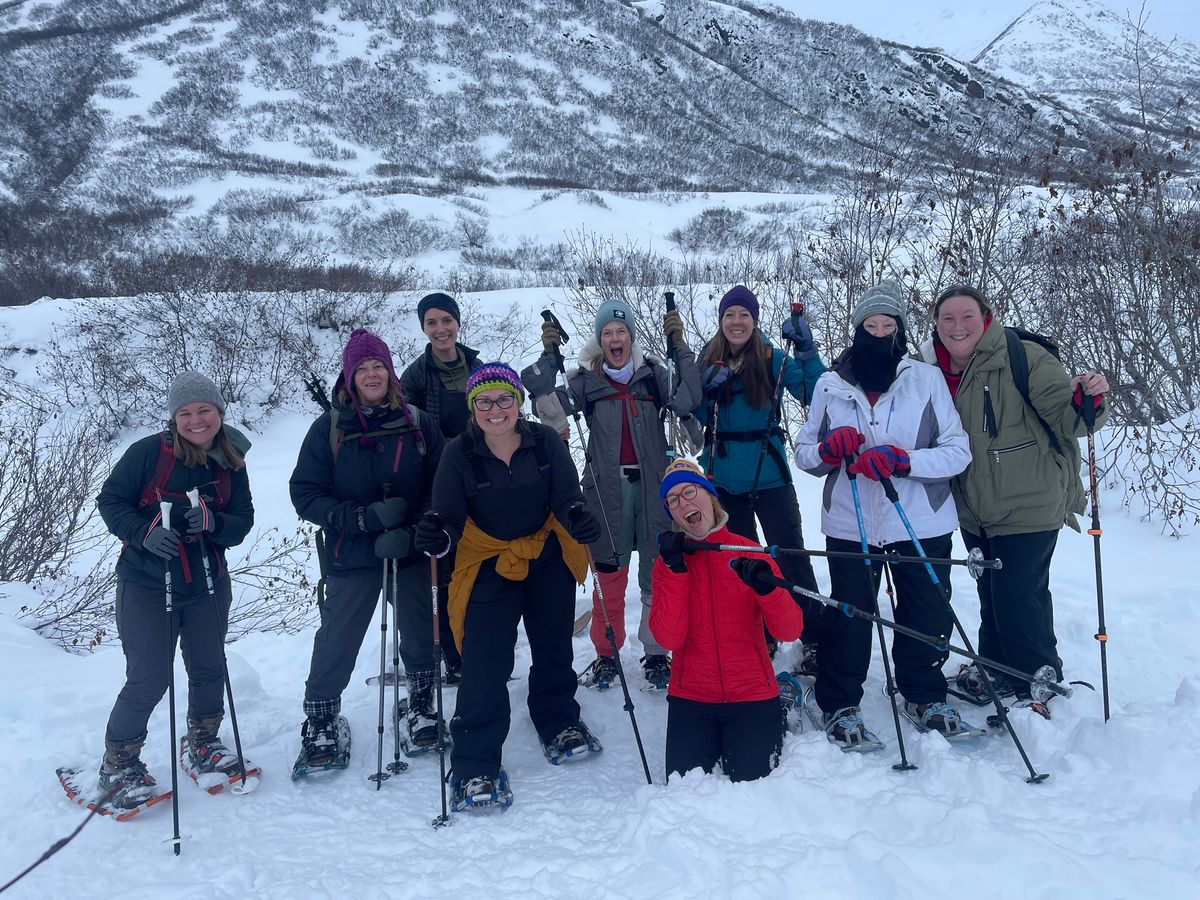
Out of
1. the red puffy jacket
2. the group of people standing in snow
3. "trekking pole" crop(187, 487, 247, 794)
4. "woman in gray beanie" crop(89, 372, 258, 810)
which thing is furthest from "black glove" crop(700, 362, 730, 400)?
"trekking pole" crop(187, 487, 247, 794)

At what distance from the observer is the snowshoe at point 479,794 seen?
3.15 meters

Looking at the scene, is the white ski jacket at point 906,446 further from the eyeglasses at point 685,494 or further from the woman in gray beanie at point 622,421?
the woman in gray beanie at point 622,421

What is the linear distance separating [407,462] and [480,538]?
0.62m

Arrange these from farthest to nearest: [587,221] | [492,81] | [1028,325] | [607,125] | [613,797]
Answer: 1. [492,81]
2. [607,125]
3. [587,221]
4. [1028,325]
5. [613,797]

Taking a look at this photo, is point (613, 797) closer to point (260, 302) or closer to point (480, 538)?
point (480, 538)

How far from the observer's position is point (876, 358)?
3354 mm

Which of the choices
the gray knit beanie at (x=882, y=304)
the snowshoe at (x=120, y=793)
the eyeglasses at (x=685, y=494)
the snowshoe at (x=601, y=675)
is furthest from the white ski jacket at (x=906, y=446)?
the snowshoe at (x=120, y=793)

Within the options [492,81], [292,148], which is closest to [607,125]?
[492,81]

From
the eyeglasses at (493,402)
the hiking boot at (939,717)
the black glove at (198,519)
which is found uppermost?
the eyeglasses at (493,402)

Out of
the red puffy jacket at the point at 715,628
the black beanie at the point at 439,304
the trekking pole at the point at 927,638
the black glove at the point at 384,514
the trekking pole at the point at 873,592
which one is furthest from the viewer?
the black beanie at the point at 439,304

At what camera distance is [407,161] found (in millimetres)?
42406

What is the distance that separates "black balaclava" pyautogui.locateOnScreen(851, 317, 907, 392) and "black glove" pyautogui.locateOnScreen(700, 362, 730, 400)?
0.71 metres

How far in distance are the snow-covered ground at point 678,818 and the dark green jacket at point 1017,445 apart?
0.91 metres

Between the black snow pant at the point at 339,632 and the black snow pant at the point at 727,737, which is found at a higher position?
the black snow pant at the point at 339,632
